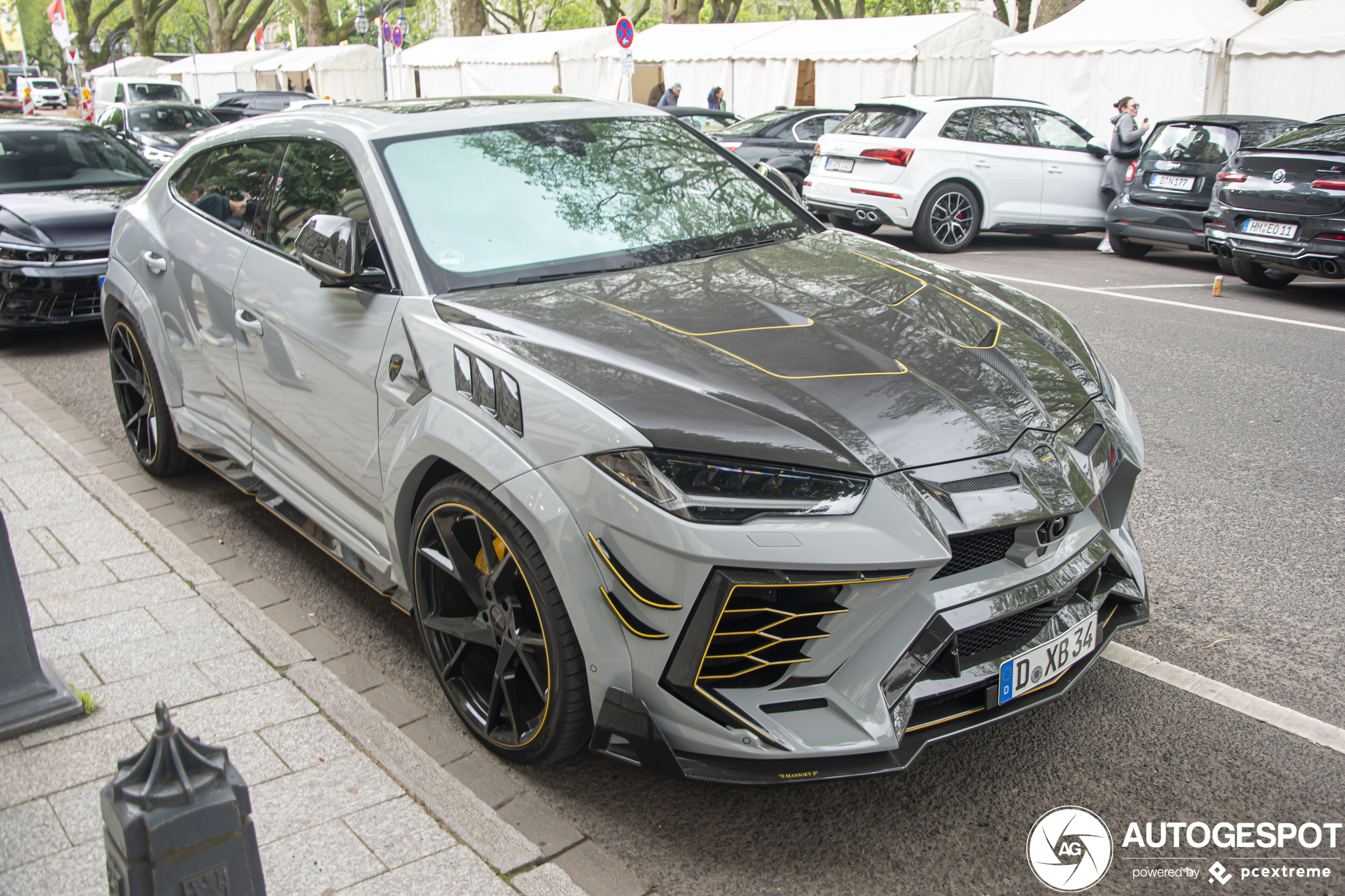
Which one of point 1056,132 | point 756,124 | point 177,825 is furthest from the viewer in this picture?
point 756,124

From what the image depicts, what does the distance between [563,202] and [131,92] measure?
2758 cm

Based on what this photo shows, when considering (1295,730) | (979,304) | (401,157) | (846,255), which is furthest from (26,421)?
(1295,730)

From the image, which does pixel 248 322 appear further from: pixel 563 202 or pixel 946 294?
pixel 946 294

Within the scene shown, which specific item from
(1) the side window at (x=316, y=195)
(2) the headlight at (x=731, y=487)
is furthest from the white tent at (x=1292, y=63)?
(2) the headlight at (x=731, y=487)

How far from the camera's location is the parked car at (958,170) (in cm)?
1256

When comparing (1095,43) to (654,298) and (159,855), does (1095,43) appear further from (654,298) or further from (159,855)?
(159,855)

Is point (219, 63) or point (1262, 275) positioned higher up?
point (219, 63)

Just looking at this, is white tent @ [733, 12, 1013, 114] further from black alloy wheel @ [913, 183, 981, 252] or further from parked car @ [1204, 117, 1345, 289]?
parked car @ [1204, 117, 1345, 289]

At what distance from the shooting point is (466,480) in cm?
283

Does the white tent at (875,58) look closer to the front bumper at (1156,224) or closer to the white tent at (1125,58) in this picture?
the white tent at (1125,58)

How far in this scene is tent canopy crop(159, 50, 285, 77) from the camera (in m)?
47.7

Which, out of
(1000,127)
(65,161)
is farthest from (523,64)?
(65,161)

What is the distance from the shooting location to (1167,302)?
9609 millimetres

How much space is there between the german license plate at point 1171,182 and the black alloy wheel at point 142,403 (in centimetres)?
1064
